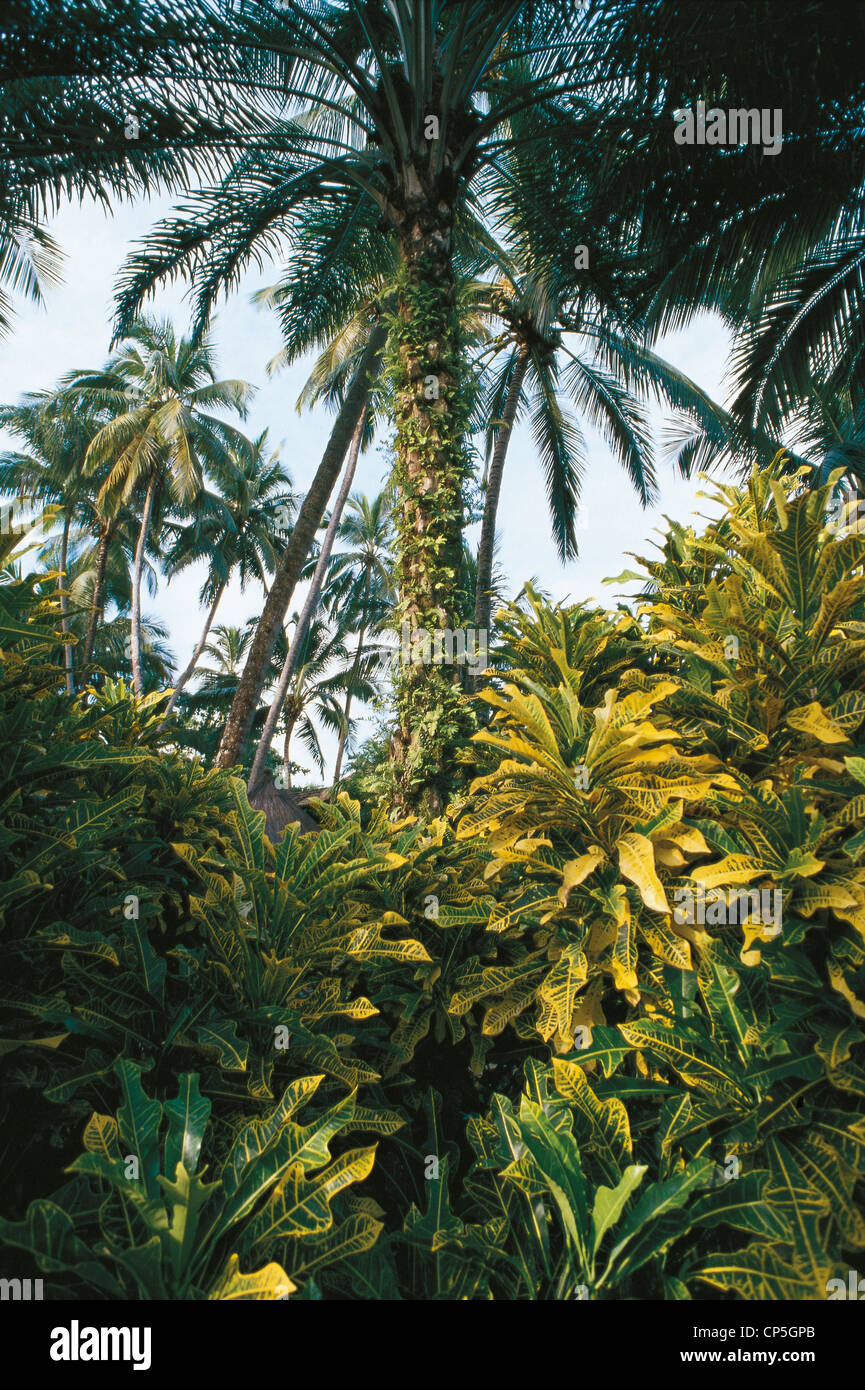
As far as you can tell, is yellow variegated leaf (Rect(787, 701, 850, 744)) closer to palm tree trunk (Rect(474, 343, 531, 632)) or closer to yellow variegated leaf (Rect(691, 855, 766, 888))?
yellow variegated leaf (Rect(691, 855, 766, 888))

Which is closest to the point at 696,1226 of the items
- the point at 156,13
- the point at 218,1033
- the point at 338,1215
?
the point at 338,1215

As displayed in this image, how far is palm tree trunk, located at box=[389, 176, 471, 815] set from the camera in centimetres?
380

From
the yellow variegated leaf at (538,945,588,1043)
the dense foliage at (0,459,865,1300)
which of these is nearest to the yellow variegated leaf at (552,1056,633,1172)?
the dense foliage at (0,459,865,1300)

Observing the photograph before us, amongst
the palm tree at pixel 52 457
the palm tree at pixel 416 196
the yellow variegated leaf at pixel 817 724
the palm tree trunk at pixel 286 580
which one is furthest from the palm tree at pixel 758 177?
the palm tree at pixel 52 457

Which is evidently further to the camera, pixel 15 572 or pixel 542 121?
pixel 542 121

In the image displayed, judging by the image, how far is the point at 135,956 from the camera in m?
1.76

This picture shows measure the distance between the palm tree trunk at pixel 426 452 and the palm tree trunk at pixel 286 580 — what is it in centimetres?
211

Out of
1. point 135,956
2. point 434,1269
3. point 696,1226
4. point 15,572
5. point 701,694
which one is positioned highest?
point 15,572

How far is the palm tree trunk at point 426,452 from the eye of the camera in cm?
380

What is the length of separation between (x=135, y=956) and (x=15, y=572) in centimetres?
111

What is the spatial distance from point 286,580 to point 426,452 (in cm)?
291

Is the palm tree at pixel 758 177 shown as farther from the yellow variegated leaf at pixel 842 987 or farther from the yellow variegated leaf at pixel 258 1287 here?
the yellow variegated leaf at pixel 258 1287

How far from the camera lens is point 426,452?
4.16 metres
